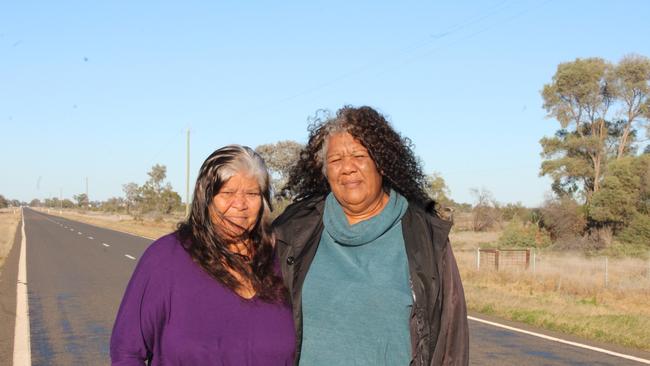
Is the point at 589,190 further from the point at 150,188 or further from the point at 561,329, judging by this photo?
the point at 150,188

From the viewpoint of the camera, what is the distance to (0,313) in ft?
35.9

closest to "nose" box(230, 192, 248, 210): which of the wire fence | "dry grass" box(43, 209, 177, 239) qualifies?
"dry grass" box(43, 209, 177, 239)

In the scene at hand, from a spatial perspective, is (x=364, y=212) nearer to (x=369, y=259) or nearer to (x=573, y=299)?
(x=369, y=259)

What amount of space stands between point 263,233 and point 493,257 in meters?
20.7

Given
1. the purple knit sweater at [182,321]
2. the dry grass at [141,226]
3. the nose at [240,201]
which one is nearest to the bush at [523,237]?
the dry grass at [141,226]

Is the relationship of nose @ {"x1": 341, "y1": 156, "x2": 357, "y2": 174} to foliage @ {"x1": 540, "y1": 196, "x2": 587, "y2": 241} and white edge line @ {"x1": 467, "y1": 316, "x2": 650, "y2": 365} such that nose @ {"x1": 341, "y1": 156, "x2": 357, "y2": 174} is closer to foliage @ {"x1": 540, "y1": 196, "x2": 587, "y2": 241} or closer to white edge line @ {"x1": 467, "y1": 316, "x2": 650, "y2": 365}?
white edge line @ {"x1": 467, "y1": 316, "x2": 650, "y2": 365}

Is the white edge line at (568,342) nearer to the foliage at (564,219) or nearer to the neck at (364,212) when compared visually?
the neck at (364,212)

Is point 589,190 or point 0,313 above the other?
point 589,190

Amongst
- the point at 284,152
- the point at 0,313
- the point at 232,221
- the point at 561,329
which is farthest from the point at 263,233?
the point at 284,152

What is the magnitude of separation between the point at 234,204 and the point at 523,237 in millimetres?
32343

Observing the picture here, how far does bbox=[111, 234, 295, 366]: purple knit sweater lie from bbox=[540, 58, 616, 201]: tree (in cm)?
3954

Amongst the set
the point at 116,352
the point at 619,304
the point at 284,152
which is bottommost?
the point at 619,304

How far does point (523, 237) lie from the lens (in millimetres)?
33406

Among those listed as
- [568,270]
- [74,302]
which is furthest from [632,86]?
[74,302]
